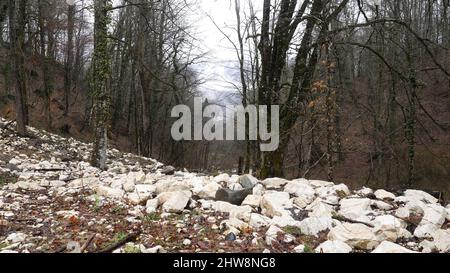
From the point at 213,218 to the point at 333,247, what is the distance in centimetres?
142

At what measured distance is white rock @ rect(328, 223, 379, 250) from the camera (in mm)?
3527

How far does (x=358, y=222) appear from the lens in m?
4.10

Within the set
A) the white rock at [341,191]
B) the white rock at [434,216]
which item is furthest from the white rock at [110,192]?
the white rock at [434,216]

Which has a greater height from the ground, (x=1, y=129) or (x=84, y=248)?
(x=1, y=129)

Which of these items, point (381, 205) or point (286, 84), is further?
point (286, 84)

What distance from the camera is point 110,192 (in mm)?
5375

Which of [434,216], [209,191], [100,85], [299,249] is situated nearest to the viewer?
[299,249]

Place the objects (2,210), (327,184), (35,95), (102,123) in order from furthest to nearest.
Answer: (35,95) → (102,123) → (327,184) → (2,210)

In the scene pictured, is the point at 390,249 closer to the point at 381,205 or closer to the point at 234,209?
the point at 381,205

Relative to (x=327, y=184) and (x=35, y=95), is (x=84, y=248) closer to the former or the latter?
(x=327, y=184)

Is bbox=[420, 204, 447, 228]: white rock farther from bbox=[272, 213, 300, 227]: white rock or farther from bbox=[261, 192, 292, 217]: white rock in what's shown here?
bbox=[261, 192, 292, 217]: white rock

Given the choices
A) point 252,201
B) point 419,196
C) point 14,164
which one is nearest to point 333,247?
point 252,201
